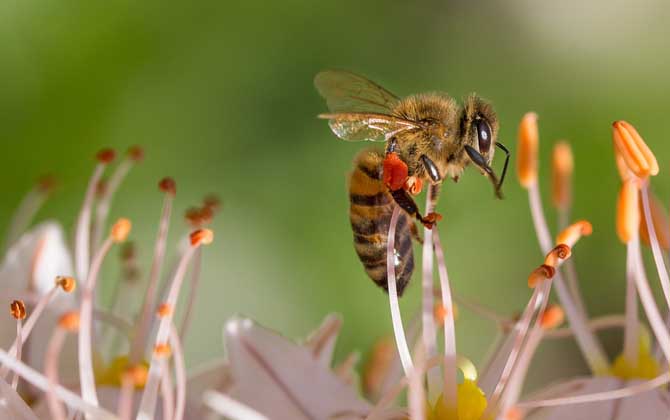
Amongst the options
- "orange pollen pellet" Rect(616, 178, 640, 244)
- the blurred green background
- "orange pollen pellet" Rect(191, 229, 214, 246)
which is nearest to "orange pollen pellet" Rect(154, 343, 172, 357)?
"orange pollen pellet" Rect(191, 229, 214, 246)

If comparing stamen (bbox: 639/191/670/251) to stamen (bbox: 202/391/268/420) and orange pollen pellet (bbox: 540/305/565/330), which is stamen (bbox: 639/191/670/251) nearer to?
orange pollen pellet (bbox: 540/305/565/330)

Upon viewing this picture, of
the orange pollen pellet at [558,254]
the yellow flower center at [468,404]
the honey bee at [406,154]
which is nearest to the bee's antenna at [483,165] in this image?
the honey bee at [406,154]

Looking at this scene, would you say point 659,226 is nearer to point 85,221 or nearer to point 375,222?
point 375,222

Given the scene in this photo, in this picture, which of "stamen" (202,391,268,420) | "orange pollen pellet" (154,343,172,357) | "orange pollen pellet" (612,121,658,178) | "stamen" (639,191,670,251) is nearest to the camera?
"stamen" (202,391,268,420)

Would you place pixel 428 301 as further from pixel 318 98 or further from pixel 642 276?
pixel 318 98

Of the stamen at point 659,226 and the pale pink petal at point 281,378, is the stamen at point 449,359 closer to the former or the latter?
the pale pink petal at point 281,378

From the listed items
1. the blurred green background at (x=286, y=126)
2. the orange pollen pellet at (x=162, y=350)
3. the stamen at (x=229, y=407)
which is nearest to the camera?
the stamen at (x=229, y=407)
